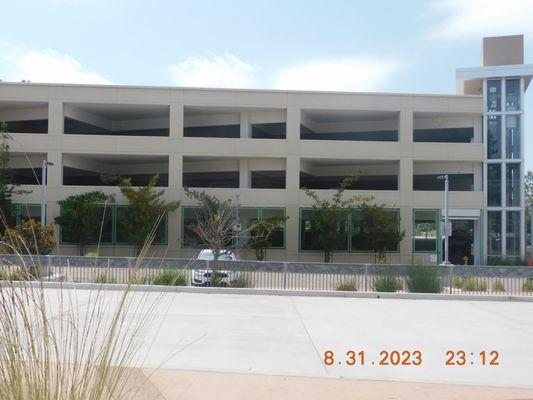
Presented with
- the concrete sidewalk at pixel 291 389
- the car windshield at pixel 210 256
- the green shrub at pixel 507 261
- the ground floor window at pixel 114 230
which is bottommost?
the green shrub at pixel 507 261

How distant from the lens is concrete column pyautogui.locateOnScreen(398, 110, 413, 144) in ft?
114

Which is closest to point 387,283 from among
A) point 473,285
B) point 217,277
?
point 473,285

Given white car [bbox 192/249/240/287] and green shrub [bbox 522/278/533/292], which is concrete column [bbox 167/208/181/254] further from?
green shrub [bbox 522/278/533/292]

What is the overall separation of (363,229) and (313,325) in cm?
2260

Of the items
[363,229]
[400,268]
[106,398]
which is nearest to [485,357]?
[106,398]

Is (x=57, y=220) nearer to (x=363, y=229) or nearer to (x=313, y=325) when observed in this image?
(x=363, y=229)

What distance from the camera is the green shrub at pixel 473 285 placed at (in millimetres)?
18031

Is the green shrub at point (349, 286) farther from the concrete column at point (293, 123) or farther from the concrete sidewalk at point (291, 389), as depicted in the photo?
the concrete column at point (293, 123)

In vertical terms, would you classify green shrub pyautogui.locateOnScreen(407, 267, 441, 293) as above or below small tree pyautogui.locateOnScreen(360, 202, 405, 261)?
below

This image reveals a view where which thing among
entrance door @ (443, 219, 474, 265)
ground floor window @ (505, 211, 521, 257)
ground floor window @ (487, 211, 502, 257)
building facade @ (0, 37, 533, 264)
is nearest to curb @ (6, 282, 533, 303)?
building facade @ (0, 37, 533, 264)

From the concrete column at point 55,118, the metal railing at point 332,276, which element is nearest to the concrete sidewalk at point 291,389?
the metal railing at point 332,276

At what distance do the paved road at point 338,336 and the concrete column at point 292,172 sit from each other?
18613mm

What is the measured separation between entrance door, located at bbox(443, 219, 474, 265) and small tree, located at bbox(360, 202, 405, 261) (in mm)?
5064

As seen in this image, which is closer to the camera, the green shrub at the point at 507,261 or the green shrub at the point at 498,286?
the green shrub at the point at 498,286
